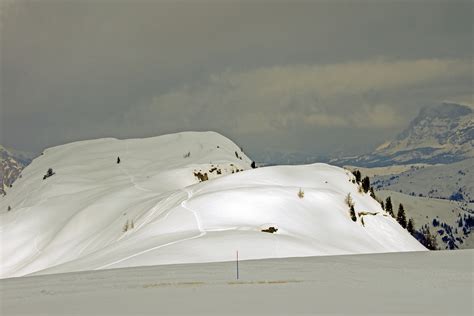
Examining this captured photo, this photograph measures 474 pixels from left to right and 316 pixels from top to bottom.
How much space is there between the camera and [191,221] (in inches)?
1672

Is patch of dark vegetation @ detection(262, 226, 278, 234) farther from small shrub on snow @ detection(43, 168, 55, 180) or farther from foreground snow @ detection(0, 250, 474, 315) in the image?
small shrub on snow @ detection(43, 168, 55, 180)

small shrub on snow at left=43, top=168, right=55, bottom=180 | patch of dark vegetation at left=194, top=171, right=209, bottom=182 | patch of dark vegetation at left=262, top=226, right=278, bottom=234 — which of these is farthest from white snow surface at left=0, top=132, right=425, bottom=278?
small shrub on snow at left=43, top=168, right=55, bottom=180

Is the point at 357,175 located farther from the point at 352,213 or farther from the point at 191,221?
the point at 191,221

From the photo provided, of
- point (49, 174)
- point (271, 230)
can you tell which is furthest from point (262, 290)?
point (49, 174)

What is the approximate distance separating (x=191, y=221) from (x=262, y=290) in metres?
27.0

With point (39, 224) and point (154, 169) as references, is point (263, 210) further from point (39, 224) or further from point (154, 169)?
point (154, 169)

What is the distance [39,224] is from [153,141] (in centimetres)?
8137

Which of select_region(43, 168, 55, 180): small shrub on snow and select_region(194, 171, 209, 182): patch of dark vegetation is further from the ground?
select_region(194, 171, 209, 182): patch of dark vegetation

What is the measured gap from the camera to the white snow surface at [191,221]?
32.7 meters

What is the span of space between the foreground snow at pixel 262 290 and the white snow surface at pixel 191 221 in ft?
26.0

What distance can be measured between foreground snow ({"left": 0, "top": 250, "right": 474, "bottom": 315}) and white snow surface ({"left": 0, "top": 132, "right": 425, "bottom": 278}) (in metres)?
7.92

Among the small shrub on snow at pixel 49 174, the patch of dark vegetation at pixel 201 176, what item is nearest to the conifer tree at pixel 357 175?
the patch of dark vegetation at pixel 201 176

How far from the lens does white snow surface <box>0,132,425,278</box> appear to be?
3269 centimetres

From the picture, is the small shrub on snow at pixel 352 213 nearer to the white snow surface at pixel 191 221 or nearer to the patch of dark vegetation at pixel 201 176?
the white snow surface at pixel 191 221
